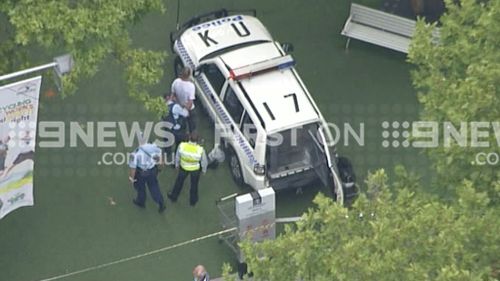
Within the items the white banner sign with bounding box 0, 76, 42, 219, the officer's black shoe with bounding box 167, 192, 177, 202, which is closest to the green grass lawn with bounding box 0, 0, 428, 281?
the officer's black shoe with bounding box 167, 192, 177, 202

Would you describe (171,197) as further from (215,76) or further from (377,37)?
(377,37)

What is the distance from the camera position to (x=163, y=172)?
1933 cm

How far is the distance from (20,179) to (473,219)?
680 cm

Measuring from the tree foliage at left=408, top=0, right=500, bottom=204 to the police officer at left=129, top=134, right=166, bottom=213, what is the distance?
484cm

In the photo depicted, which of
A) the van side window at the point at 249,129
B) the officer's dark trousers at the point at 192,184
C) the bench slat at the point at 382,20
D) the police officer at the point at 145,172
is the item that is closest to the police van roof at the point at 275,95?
the van side window at the point at 249,129

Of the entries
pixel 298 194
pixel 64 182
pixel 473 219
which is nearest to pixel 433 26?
pixel 473 219

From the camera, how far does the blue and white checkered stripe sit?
59.9 feet

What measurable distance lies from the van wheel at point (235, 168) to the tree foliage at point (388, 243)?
236 inches

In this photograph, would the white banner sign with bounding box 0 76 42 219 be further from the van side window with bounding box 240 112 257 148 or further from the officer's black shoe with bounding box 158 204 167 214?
the van side window with bounding box 240 112 257 148

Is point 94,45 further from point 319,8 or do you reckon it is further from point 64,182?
point 319,8

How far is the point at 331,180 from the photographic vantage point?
1819cm

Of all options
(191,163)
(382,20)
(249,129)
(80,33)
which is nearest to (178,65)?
(249,129)

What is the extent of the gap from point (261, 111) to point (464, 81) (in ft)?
18.2

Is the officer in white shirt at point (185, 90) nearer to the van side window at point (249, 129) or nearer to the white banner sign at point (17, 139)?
the van side window at point (249, 129)
